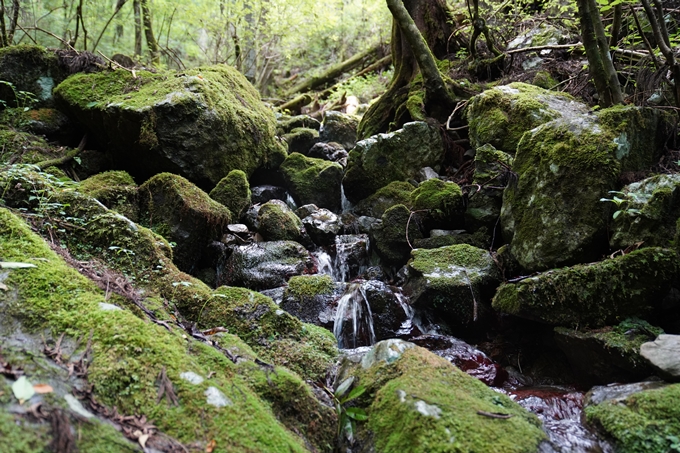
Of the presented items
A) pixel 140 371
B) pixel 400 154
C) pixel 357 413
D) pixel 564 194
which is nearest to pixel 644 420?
pixel 357 413

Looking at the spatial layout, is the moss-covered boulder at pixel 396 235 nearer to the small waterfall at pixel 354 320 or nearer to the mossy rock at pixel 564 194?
the small waterfall at pixel 354 320

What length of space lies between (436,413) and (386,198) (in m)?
6.08

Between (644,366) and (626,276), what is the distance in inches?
30.4

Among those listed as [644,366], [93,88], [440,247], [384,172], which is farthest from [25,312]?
[384,172]

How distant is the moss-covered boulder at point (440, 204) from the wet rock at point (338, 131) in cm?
610

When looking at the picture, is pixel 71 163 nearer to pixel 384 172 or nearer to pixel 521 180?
pixel 384 172

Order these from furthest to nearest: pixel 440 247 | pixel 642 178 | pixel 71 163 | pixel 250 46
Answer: pixel 250 46, pixel 71 163, pixel 440 247, pixel 642 178

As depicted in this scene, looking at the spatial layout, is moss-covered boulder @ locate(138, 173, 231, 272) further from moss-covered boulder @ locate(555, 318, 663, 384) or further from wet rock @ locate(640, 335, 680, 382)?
wet rock @ locate(640, 335, 680, 382)

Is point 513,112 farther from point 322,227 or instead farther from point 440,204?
point 322,227

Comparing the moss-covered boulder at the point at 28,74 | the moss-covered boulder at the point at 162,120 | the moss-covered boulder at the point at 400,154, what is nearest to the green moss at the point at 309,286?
the moss-covered boulder at the point at 162,120

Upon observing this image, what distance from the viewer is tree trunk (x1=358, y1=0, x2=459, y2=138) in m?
8.53

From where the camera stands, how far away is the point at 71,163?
259 inches

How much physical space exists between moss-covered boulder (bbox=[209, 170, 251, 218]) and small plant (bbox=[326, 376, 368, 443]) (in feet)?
16.2

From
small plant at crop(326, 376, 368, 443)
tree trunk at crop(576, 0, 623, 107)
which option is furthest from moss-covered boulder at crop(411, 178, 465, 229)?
small plant at crop(326, 376, 368, 443)
